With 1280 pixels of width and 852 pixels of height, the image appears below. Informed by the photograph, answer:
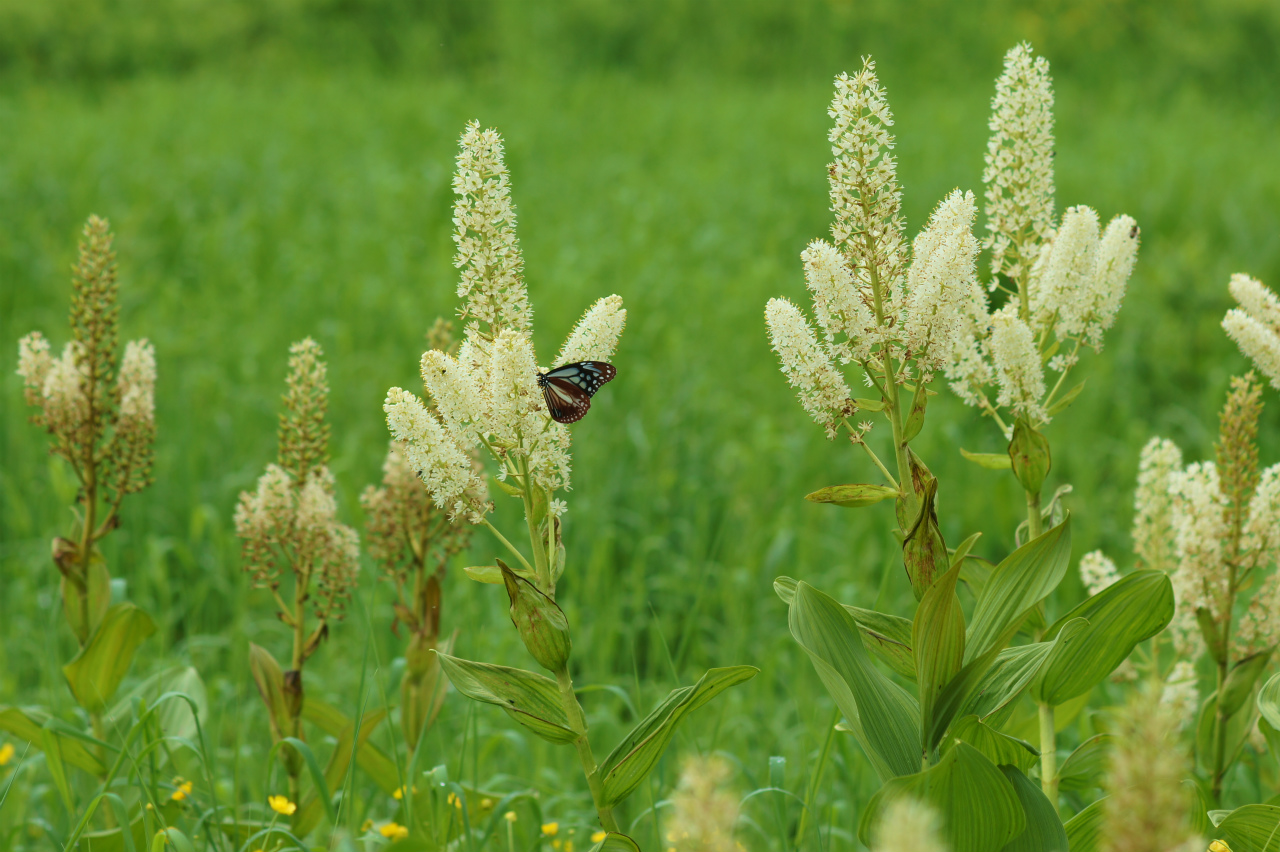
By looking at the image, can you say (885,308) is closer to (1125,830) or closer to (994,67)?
(1125,830)

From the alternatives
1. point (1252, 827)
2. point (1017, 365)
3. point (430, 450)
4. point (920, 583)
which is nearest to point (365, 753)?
point (430, 450)

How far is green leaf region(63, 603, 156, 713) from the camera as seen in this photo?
2350 mm

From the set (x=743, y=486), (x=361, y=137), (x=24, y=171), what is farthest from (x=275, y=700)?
(x=361, y=137)

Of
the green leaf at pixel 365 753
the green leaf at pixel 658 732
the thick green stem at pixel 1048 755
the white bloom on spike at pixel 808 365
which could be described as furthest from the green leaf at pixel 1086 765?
the green leaf at pixel 365 753

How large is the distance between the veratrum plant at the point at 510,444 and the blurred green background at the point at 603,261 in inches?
20.4

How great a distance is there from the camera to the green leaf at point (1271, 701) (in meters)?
1.73

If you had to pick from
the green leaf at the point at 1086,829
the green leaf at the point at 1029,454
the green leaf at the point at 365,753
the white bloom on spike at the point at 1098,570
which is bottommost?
the green leaf at the point at 365,753

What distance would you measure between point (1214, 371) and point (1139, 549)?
13.8ft

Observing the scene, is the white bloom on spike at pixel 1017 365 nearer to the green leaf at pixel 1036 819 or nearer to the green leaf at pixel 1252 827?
the green leaf at pixel 1036 819

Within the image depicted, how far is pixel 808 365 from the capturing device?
159cm

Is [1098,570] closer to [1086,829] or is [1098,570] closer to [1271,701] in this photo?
[1271,701]

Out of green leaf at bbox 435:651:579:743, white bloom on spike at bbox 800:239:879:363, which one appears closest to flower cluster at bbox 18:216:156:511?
green leaf at bbox 435:651:579:743

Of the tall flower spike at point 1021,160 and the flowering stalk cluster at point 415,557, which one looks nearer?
the tall flower spike at point 1021,160

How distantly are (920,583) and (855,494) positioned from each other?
0.17 m
